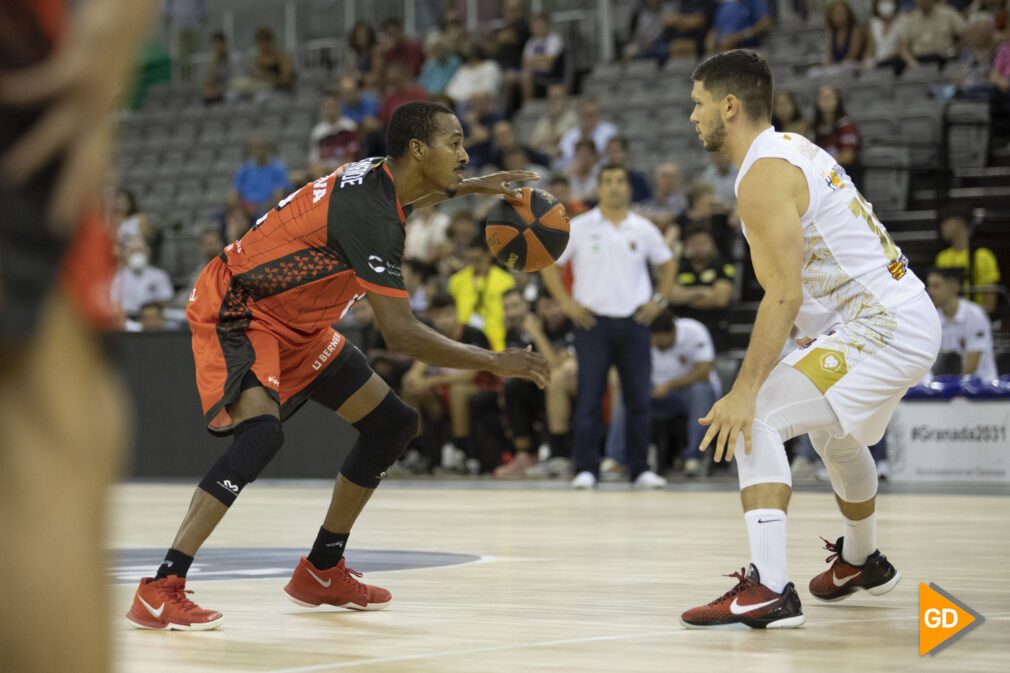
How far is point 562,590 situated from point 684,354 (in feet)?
23.7

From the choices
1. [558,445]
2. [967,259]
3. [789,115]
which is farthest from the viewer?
[789,115]

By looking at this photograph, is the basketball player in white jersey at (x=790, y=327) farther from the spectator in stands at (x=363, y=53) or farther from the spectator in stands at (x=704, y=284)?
the spectator in stands at (x=363, y=53)

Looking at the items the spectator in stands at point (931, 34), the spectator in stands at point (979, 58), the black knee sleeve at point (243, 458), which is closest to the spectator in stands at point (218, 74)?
the spectator in stands at point (931, 34)

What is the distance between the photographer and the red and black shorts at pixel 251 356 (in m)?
4.75

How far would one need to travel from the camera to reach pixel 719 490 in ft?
35.9

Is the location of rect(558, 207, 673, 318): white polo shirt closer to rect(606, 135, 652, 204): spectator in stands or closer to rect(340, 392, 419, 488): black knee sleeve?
rect(606, 135, 652, 204): spectator in stands

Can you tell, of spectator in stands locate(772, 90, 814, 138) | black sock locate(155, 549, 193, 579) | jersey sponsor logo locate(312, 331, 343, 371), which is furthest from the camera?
spectator in stands locate(772, 90, 814, 138)

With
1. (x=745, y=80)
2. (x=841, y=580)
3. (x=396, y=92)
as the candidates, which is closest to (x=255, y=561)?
(x=841, y=580)

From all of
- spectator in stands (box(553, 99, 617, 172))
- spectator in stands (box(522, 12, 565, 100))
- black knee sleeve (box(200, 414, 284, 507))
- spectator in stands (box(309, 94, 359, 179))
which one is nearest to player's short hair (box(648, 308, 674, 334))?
spectator in stands (box(553, 99, 617, 172))

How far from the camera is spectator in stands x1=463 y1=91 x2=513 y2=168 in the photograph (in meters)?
16.2

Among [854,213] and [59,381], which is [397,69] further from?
[59,381]

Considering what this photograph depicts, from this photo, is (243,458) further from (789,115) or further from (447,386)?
(789,115)

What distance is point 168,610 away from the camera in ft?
14.3

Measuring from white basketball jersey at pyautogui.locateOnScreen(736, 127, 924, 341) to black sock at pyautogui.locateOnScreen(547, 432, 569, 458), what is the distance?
8.17 meters
